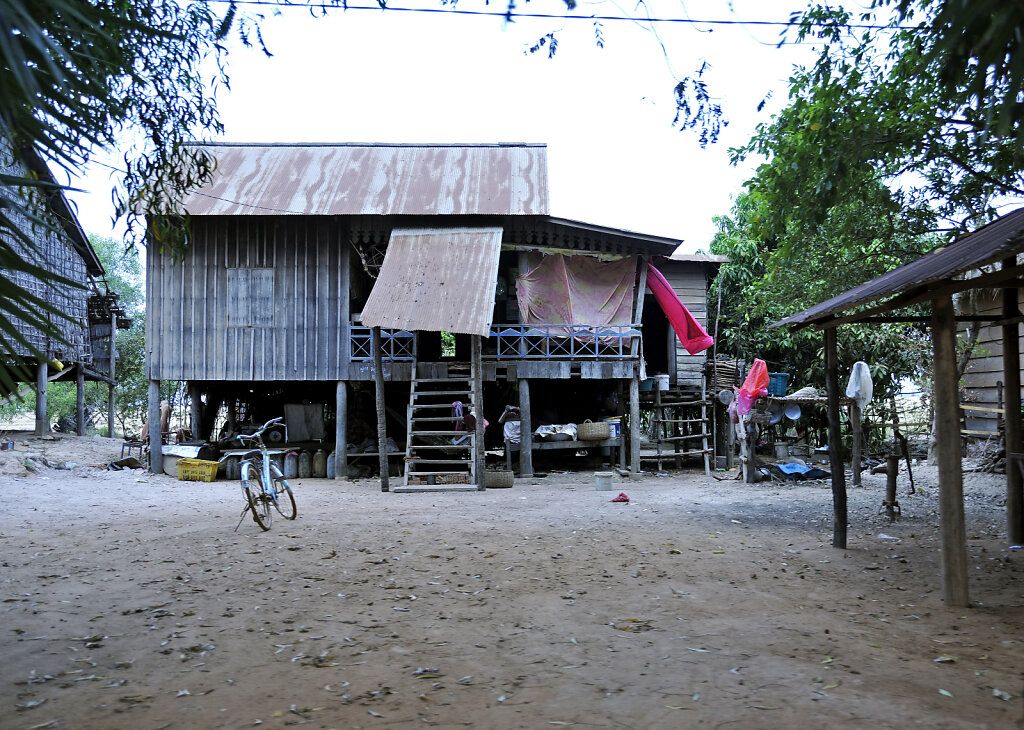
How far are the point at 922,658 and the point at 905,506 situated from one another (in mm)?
6354

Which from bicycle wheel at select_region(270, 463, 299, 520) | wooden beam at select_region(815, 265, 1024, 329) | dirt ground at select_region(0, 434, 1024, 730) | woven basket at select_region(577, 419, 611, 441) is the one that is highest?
wooden beam at select_region(815, 265, 1024, 329)

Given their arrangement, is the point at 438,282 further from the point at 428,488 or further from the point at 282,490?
the point at 282,490

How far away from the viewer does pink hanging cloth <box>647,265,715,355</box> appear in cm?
1470

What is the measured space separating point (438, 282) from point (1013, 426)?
26.6 ft

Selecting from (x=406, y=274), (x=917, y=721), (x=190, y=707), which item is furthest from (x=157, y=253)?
(x=917, y=721)

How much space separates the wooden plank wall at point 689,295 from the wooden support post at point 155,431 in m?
11.0

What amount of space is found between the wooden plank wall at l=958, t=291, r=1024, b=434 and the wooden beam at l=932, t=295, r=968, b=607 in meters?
9.74

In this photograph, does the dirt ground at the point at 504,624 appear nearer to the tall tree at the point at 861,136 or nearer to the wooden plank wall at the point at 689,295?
the tall tree at the point at 861,136

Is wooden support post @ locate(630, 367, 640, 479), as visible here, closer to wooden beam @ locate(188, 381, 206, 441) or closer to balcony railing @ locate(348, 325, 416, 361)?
balcony railing @ locate(348, 325, 416, 361)

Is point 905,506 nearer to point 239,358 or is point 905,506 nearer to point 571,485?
point 571,485

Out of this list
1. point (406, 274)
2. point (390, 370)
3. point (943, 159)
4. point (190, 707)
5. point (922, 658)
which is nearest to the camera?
point (190, 707)

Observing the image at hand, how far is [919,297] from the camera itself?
201 inches

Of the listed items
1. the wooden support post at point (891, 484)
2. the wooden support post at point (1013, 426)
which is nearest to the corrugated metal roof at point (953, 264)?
the wooden support post at point (1013, 426)

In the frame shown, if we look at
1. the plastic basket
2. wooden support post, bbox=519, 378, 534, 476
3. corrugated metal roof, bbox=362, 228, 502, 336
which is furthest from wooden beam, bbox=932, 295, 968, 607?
the plastic basket
